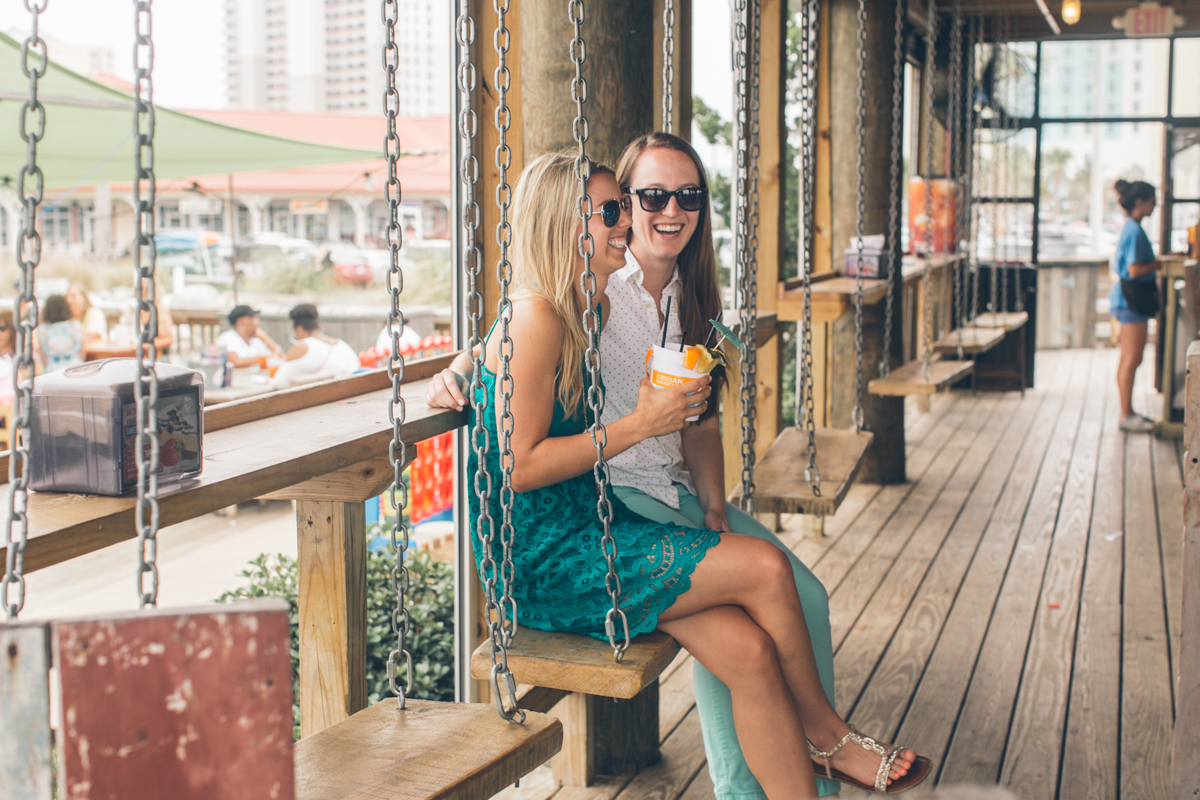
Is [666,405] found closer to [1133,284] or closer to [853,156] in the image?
[853,156]

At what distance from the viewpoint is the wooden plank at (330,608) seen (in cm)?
202

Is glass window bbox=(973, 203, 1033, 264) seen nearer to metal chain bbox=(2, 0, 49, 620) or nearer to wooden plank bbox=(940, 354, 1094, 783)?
wooden plank bbox=(940, 354, 1094, 783)

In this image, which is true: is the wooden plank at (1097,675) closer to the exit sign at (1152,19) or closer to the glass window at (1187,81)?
the exit sign at (1152,19)

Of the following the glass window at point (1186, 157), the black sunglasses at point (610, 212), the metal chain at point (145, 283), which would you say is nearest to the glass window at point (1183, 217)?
the glass window at point (1186, 157)

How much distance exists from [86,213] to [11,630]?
2058 centimetres

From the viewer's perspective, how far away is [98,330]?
27.5ft

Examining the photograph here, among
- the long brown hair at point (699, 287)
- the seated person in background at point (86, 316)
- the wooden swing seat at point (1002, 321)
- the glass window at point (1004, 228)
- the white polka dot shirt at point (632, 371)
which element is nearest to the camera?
the white polka dot shirt at point (632, 371)

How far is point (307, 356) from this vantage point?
6383mm

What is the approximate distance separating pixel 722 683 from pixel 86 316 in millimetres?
7380

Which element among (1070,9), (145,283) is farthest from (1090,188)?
(145,283)

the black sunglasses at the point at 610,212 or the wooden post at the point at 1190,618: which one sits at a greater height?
the black sunglasses at the point at 610,212

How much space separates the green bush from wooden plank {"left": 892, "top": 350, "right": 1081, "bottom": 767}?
1279 mm

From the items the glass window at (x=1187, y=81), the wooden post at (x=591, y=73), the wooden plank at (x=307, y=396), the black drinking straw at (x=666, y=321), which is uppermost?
the glass window at (x=1187, y=81)

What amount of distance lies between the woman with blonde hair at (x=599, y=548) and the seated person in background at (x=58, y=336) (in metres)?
6.18
